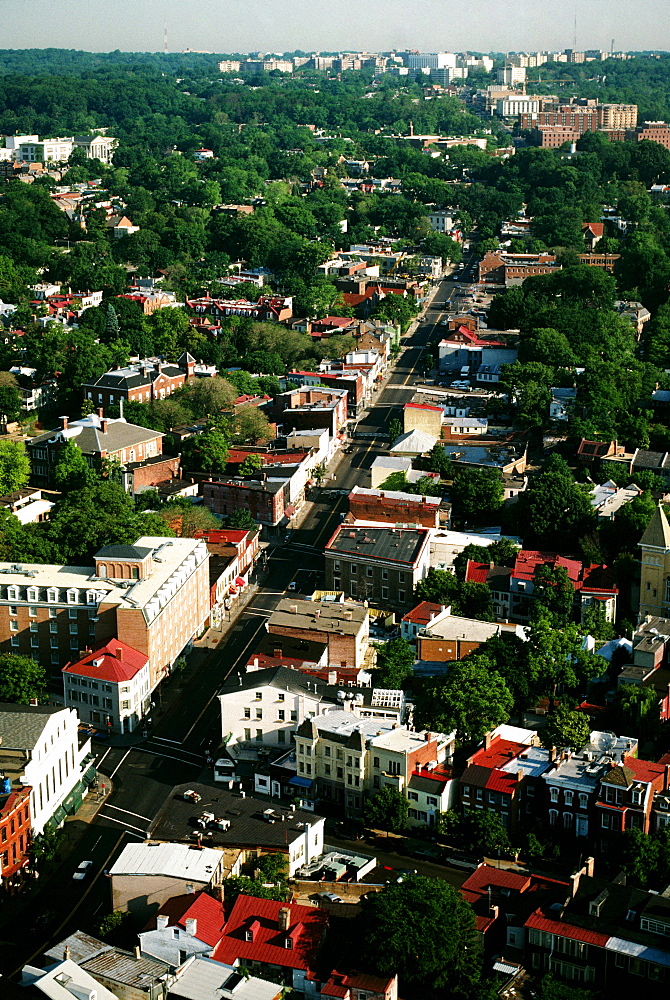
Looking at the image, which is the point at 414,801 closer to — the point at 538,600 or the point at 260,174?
the point at 538,600

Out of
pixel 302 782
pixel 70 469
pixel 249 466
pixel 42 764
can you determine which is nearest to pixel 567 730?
pixel 302 782

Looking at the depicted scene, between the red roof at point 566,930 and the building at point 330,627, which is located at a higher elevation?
the building at point 330,627

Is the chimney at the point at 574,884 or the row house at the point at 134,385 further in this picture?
the row house at the point at 134,385

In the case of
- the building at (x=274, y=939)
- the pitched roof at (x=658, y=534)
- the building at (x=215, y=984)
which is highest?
the pitched roof at (x=658, y=534)

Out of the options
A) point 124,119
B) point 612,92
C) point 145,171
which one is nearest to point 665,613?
point 145,171

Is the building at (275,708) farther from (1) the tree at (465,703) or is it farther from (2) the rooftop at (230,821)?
(2) the rooftop at (230,821)

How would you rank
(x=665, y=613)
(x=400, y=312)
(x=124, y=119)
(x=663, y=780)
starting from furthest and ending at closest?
(x=124, y=119) < (x=400, y=312) < (x=665, y=613) < (x=663, y=780)

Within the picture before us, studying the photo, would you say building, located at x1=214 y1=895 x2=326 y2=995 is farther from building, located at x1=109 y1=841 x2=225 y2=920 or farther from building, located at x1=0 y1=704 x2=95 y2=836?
building, located at x1=0 y1=704 x2=95 y2=836

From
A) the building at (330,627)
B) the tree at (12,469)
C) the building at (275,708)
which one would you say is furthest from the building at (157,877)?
the tree at (12,469)
